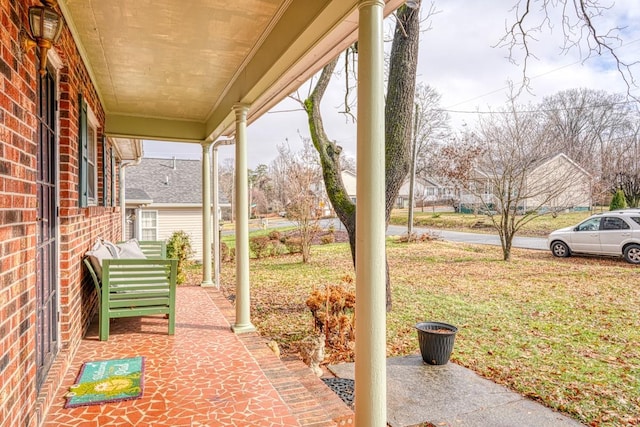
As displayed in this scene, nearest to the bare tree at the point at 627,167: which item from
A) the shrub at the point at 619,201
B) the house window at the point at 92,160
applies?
the shrub at the point at 619,201

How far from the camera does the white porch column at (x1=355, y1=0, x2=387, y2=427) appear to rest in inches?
79.9

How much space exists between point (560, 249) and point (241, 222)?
10.4m

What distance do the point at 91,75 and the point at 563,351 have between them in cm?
623

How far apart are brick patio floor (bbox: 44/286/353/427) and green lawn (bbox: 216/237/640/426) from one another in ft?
4.58

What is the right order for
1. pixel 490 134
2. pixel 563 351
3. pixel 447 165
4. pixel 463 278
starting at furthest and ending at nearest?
pixel 447 165, pixel 490 134, pixel 463 278, pixel 563 351

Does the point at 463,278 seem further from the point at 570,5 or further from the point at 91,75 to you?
the point at 91,75

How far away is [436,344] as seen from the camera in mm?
4410

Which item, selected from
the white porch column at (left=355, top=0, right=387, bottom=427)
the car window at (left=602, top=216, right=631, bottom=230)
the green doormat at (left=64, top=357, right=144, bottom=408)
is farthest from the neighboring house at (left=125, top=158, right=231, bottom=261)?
the white porch column at (left=355, top=0, right=387, bottom=427)

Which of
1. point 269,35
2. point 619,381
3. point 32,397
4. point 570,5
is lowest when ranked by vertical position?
point 619,381

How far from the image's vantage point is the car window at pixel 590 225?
35.7 feet

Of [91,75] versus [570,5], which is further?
[91,75]

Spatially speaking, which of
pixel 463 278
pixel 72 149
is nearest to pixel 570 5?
pixel 72 149

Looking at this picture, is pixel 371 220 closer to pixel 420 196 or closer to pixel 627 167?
pixel 627 167

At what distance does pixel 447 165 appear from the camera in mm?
13914
